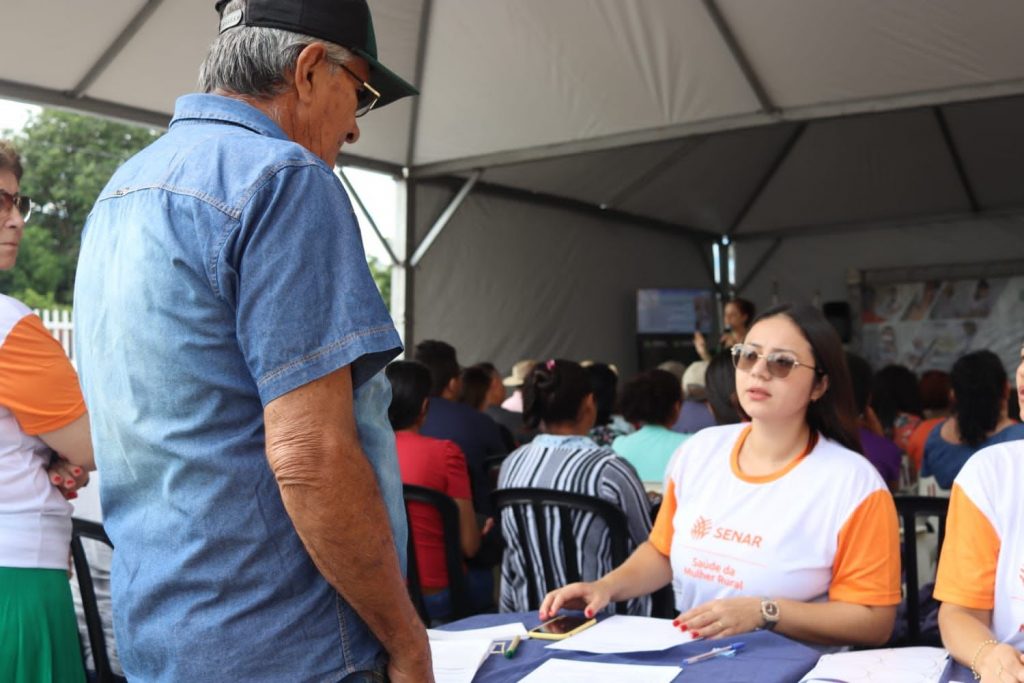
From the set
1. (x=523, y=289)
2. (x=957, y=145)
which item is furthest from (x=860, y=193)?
(x=523, y=289)

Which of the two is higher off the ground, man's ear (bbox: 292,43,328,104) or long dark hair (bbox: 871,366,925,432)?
man's ear (bbox: 292,43,328,104)

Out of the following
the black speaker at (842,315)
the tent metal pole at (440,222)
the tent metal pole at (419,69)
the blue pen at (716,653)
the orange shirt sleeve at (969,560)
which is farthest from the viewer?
the black speaker at (842,315)

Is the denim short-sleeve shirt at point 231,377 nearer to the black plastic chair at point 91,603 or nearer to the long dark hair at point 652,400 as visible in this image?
the black plastic chair at point 91,603

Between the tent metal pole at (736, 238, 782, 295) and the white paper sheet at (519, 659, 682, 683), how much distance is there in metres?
11.5

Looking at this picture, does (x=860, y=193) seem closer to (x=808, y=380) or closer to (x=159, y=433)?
(x=808, y=380)

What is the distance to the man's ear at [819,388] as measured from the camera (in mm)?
2252

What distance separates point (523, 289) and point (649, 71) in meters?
3.43

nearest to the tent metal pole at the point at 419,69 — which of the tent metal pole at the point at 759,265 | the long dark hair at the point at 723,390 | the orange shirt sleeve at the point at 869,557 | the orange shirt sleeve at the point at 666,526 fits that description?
the long dark hair at the point at 723,390

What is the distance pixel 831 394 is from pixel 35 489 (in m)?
1.67

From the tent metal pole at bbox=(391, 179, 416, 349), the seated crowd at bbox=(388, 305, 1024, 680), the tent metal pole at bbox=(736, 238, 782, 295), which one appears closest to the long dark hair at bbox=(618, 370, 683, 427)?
the seated crowd at bbox=(388, 305, 1024, 680)

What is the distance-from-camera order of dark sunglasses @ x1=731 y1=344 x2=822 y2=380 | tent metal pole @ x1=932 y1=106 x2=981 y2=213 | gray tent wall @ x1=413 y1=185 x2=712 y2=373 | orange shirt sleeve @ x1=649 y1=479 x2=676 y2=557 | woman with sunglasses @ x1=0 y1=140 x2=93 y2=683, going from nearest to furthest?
woman with sunglasses @ x1=0 y1=140 x2=93 y2=683, dark sunglasses @ x1=731 y1=344 x2=822 y2=380, orange shirt sleeve @ x1=649 y1=479 x2=676 y2=557, gray tent wall @ x1=413 y1=185 x2=712 y2=373, tent metal pole @ x1=932 y1=106 x2=981 y2=213

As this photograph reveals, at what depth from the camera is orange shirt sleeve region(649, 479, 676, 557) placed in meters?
2.35

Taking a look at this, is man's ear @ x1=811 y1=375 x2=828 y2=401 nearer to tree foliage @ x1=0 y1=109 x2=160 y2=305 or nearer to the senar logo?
the senar logo

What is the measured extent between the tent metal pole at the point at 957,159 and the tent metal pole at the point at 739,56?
3.39 meters
